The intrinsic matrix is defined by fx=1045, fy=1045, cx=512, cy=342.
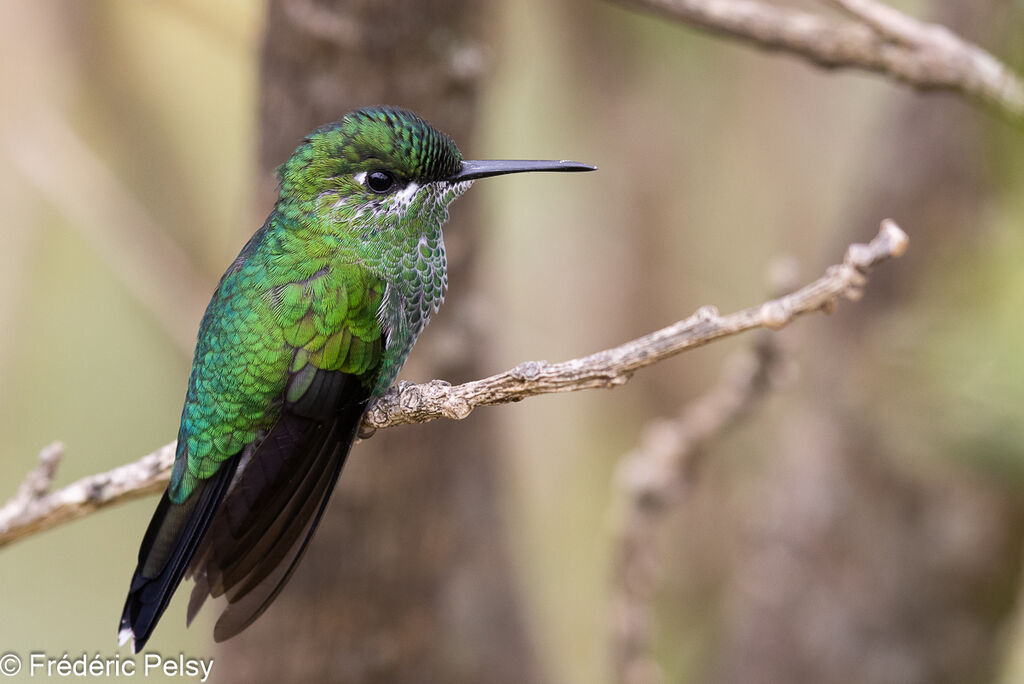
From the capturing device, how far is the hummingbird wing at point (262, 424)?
172 cm

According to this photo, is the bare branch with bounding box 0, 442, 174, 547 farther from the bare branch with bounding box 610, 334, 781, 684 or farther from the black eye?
the bare branch with bounding box 610, 334, 781, 684

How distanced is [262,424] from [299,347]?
16 cm

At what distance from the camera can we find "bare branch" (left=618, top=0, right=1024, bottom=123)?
89.5 inches

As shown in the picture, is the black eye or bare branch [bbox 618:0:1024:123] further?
bare branch [bbox 618:0:1024:123]

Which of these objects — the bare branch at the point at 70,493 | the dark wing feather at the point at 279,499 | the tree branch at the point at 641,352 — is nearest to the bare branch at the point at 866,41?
the tree branch at the point at 641,352

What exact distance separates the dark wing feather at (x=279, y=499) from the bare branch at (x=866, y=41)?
1.21 meters

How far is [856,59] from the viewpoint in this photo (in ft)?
7.68

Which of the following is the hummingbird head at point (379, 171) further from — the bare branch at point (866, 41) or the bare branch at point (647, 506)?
the bare branch at point (647, 506)

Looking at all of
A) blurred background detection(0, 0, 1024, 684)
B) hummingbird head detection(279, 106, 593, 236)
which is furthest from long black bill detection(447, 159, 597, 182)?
blurred background detection(0, 0, 1024, 684)

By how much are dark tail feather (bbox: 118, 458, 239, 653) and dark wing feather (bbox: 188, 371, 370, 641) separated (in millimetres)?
50

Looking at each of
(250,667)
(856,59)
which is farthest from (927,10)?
(250,667)

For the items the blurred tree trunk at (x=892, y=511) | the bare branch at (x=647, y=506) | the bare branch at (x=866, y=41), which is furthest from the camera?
the blurred tree trunk at (x=892, y=511)

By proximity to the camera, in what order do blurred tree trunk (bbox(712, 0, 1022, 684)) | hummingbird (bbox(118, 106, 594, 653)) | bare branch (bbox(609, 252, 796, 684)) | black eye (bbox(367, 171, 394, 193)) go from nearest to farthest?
hummingbird (bbox(118, 106, 594, 653))
black eye (bbox(367, 171, 394, 193))
bare branch (bbox(609, 252, 796, 684))
blurred tree trunk (bbox(712, 0, 1022, 684))

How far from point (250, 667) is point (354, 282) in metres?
1.73
